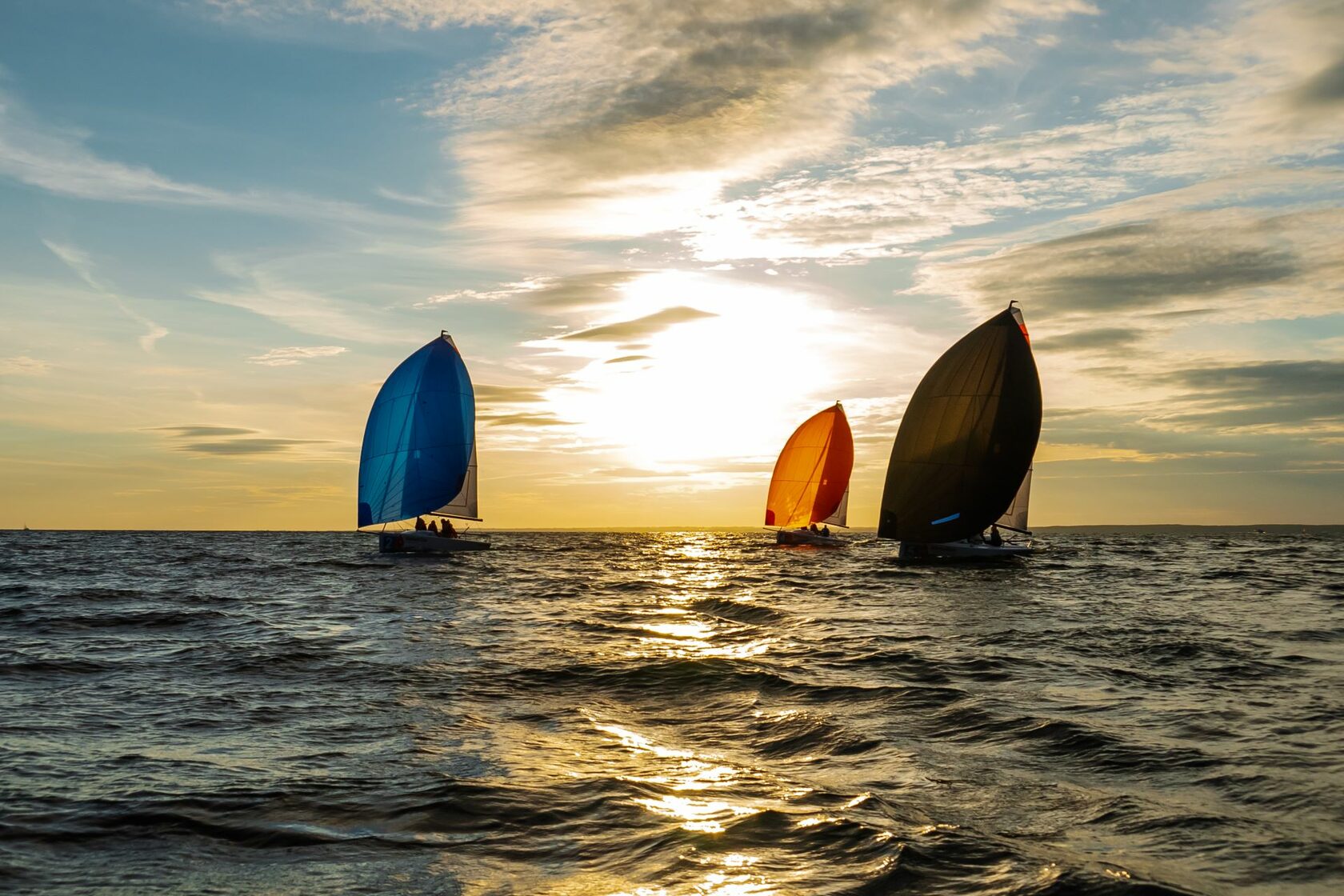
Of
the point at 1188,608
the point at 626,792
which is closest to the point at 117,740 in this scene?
the point at 626,792

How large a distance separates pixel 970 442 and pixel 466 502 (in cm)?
2768

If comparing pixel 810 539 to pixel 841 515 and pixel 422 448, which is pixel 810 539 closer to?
pixel 841 515

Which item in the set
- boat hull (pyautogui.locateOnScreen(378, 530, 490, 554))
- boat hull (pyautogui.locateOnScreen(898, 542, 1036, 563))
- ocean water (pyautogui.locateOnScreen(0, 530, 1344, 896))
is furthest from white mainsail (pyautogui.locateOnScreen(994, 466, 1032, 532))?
boat hull (pyautogui.locateOnScreen(378, 530, 490, 554))

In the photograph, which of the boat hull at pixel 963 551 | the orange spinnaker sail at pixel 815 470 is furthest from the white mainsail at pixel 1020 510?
the orange spinnaker sail at pixel 815 470

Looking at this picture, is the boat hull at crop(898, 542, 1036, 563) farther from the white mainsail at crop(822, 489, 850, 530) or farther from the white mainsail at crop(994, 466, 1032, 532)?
the white mainsail at crop(822, 489, 850, 530)

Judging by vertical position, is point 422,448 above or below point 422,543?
above

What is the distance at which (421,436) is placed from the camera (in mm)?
52875

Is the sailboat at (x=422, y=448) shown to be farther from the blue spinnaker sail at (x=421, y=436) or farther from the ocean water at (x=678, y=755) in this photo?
the ocean water at (x=678, y=755)

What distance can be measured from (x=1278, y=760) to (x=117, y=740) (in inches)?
483

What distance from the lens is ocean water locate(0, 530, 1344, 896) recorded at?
7.01 meters

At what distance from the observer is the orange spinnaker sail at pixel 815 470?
68188 mm

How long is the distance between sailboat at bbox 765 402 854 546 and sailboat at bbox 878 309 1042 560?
23.8 meters

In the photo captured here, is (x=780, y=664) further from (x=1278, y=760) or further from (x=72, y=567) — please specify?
(x=72, y=567)

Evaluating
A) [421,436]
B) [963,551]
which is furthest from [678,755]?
[421,436]
